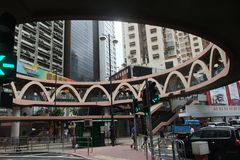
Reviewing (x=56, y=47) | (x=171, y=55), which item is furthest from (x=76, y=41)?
(x=171, y=55)

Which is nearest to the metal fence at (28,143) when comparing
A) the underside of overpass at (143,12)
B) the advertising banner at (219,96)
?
the underside of overpass at (143,12)

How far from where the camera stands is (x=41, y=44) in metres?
93.3

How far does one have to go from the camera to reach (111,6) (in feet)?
26.1

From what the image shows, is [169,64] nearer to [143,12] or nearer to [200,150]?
[143,12]

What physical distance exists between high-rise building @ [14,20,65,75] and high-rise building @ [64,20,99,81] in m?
6.36

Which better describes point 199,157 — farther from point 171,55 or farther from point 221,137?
point 171,55

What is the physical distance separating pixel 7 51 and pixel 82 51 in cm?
12251

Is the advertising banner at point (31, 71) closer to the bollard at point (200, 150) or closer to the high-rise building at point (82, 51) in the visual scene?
the bollard at point (200, 150)

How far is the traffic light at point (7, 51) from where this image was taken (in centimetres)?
388

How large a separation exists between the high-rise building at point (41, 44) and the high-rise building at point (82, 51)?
20.9 ft

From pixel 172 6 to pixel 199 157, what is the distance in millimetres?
5306

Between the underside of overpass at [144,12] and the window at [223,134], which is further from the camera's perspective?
the window at [223,134]

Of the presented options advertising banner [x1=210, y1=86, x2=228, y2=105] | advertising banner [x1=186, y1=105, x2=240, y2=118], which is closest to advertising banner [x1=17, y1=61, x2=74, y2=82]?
advertising banner [x1=186, y1=105, x2=240, y2=118]

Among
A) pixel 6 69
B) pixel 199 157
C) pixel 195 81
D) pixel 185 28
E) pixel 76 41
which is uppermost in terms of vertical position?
pixel 76 41
